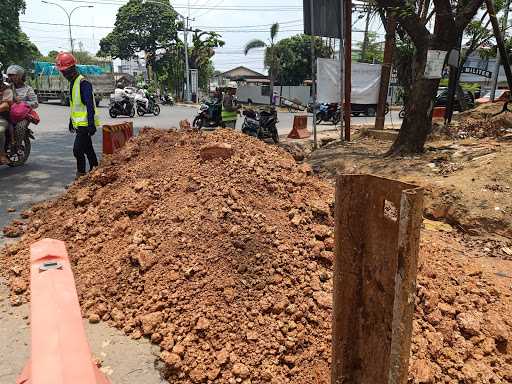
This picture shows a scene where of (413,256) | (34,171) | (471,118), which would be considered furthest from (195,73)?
(413,256)

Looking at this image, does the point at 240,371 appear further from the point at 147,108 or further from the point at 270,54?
the point at 270,54

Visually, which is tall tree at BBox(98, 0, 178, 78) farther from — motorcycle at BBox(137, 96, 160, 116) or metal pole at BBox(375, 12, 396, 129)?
metal pole at BBox(375, 12, 396, 129)

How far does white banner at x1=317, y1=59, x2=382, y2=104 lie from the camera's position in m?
9.91

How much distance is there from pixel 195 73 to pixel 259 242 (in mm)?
36487

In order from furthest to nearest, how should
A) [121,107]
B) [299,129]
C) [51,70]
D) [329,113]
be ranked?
[51,70] < [329,113] < [121,107] < [299,129]

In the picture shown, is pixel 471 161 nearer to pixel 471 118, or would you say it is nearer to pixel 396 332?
pixel 396 332

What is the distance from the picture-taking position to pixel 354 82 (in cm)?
1079

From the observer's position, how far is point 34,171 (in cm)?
711

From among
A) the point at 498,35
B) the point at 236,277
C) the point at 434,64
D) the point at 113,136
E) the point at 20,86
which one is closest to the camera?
the point at 236,277

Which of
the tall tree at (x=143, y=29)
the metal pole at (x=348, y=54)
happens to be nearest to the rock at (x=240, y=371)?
the metal pole at (x=348, y=54)

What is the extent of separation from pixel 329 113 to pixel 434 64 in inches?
478

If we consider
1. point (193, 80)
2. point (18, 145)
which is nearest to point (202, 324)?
point (18, 145)

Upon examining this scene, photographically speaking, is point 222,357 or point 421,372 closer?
point 421,372

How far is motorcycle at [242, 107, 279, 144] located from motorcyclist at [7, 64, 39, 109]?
5285 millimetres
